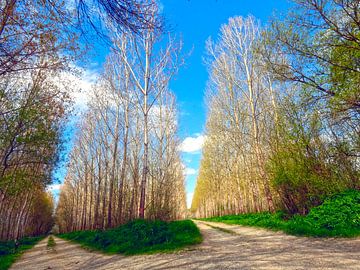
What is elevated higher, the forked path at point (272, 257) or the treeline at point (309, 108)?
the treeline at point (309, 108)

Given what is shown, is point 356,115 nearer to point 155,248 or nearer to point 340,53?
point 340,53

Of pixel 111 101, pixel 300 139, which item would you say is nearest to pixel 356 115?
pixel 300 139

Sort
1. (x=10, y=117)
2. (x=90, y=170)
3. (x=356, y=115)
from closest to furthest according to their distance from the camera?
(x=356, y=115) < (x=10, y=117) < (x=90, y=170)

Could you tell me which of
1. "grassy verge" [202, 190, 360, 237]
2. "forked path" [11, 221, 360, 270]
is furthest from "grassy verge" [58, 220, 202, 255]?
"grassy verge" [202, 190, 360, 237]

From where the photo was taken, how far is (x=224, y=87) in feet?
60.8

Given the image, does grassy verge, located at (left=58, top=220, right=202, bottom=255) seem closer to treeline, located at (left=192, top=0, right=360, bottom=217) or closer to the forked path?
the forked path

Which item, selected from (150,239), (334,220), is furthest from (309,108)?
(150,239)

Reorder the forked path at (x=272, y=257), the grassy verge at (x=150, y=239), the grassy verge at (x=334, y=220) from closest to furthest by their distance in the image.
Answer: the forked path at (x=272, y=257) < the grassy verge at (x=334, y=220) < the grassy verge at (x=150, y=239)

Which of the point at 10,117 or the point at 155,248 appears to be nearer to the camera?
the point at 155,248

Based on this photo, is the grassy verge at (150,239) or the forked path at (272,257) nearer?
the forked path at (272,257)

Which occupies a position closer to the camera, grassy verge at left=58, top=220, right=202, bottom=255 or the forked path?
the forked path

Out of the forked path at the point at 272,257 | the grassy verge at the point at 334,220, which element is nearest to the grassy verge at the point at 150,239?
the forked path at the point at 272,257

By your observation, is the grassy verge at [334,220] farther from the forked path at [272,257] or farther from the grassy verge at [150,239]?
the grassy verge at [150,239]

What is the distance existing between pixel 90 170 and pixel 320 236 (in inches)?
765
